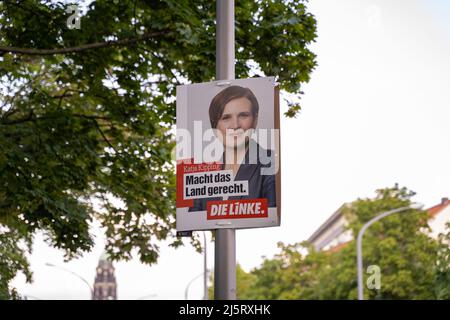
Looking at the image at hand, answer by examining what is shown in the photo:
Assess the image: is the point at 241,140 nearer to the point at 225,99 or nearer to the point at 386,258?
the point at 225,99

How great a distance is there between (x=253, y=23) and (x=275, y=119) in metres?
6.88

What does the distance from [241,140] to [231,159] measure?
179mm

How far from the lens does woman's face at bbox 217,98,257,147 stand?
690 cm

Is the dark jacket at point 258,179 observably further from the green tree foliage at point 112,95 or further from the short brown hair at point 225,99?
the green tree foliage at point 112,95

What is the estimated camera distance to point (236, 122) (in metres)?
6.94

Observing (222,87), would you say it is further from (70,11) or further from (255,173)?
(70,11)

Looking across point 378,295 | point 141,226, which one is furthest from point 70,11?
point 378,295

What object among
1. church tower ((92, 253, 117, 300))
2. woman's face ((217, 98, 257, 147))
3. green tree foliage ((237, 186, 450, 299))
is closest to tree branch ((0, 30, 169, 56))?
woman's face ((217, 98, 257, 147))

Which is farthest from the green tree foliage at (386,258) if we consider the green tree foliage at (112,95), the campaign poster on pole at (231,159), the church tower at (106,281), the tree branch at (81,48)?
the church tower at (106,281)

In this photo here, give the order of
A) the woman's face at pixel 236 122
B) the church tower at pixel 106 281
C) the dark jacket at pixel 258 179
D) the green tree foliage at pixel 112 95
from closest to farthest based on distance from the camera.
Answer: the dark jacket at pixel 258 179
the woman's face at pixel 236 122
the green tree foliage at pixel 112 95
the church tower at pixel 106 281

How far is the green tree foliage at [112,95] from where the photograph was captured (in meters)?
13.4

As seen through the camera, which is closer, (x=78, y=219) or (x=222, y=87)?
(x=222, y=87)

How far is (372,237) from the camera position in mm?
45031

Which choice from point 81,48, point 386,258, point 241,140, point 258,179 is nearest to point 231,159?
point 241,140
